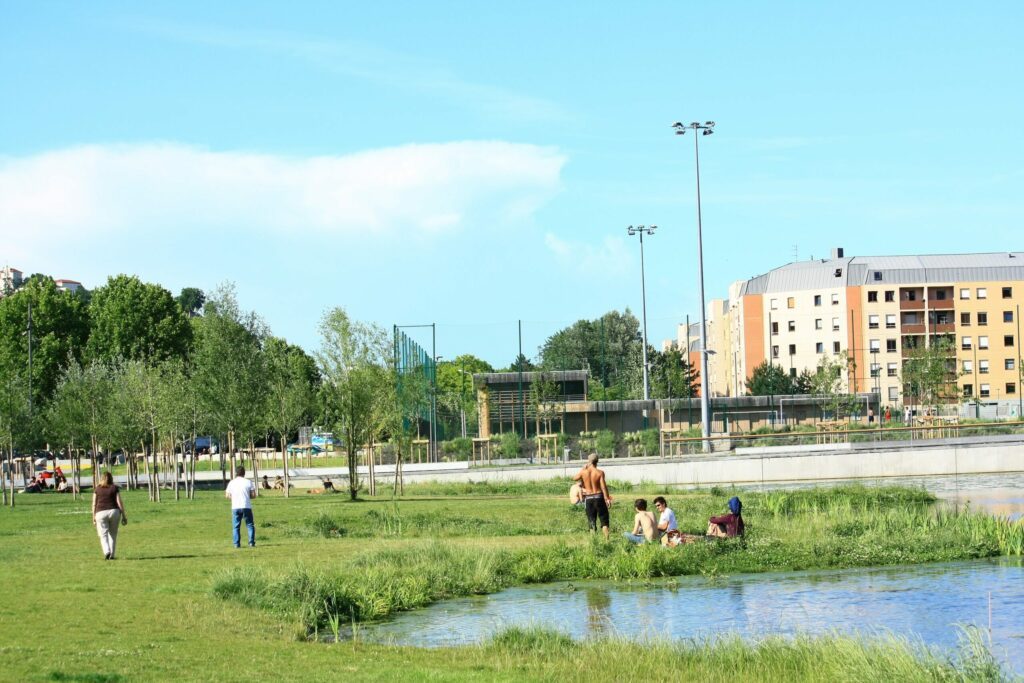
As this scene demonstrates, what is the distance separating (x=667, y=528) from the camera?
25.0 meters

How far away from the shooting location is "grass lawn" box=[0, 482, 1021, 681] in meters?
13.4

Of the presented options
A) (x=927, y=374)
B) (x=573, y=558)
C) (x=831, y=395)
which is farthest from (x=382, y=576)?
(x=927, y=374)

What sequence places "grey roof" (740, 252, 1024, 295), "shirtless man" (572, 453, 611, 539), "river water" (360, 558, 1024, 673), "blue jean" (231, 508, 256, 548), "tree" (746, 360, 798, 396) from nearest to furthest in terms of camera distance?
"river water" (360, 558, 1024, 673)
"blue jean" (231, 508, 256, 548)
"shirtless man" (572, 453, 611, 539)
"tree" (746, 360, 798, 396)
"grey roof" (740, 252, 1024, 295)

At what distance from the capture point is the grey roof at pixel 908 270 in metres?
135

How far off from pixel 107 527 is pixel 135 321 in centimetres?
7505

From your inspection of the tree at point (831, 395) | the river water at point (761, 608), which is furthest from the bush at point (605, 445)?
the river water at point (761, 608)

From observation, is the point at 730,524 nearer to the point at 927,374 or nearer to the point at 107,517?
the point at 107,517

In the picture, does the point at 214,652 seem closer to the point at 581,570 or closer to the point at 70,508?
the point at 581,570

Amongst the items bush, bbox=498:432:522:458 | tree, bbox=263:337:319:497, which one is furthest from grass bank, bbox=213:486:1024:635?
→ bush, bbox=498:432:522:458

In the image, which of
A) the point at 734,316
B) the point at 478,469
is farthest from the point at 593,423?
the point at 734,316

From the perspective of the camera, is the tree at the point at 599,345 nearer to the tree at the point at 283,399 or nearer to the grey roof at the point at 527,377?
the grey roof at the point at 527,377

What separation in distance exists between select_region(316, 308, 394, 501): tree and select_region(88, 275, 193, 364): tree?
4881 cm

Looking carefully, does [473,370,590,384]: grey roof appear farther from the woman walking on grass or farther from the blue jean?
the woman walking on grass

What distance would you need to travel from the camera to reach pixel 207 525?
107 ft
